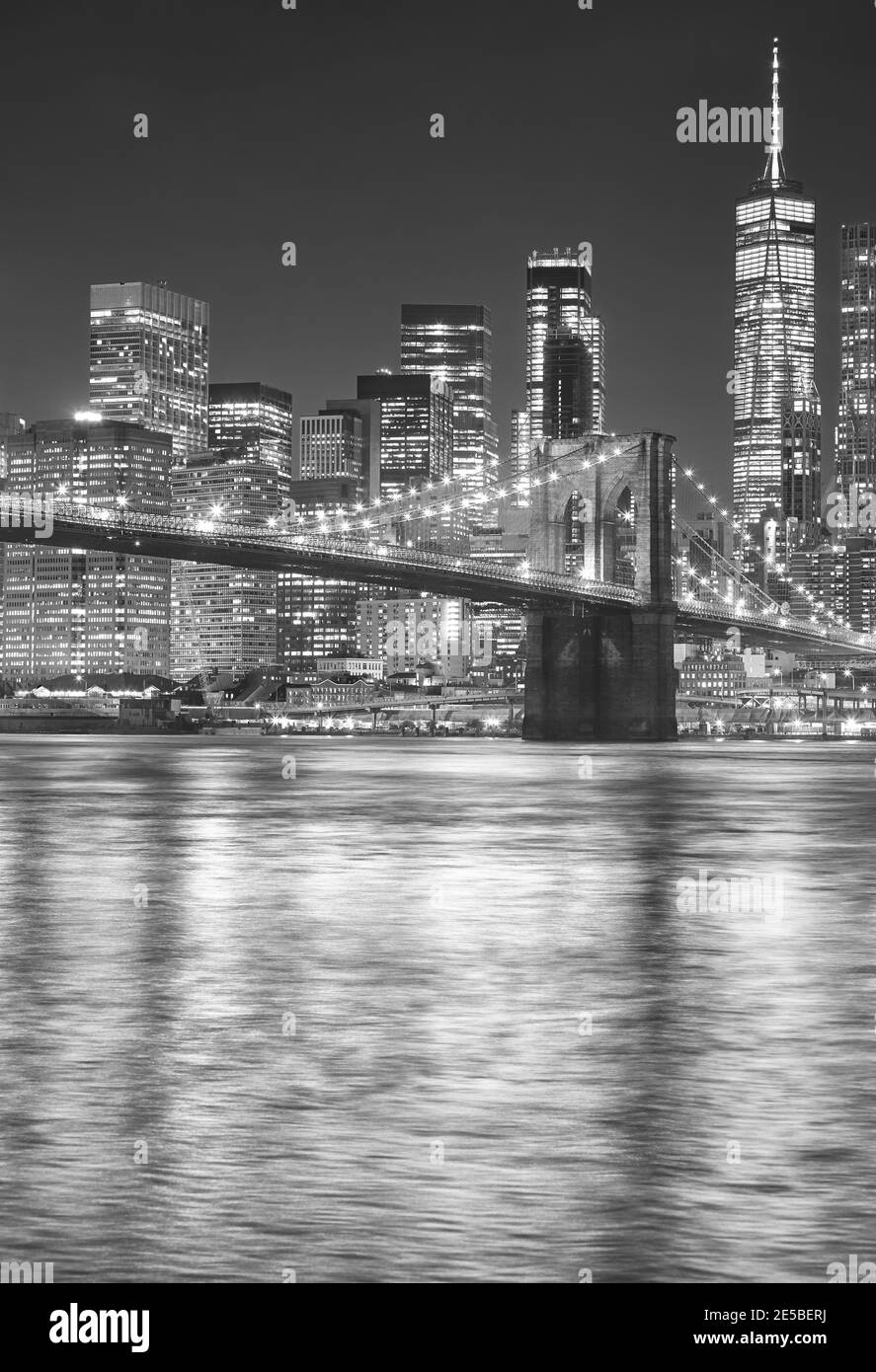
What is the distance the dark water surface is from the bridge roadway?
1903 inches

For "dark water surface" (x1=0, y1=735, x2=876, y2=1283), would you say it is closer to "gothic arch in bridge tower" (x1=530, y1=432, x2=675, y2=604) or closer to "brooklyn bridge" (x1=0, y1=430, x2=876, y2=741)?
"brooklyn bridge" (x1=0, y1=430, x2=876, y2=741)

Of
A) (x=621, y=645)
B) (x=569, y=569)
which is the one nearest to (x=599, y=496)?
(x=569, y=569)

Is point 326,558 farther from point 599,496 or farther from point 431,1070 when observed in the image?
point 431,1070

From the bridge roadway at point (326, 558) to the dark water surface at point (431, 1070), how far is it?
48.3m

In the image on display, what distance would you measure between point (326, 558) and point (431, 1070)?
233 feet

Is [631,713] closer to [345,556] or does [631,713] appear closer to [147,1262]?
[345,556]

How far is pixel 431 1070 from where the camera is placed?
9961 mm

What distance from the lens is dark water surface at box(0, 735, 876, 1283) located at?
6.69 m

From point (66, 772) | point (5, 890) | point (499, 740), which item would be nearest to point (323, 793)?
point (66, 772)

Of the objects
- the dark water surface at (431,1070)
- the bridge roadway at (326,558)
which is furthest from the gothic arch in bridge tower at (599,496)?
the dark water surface at (431,1070)

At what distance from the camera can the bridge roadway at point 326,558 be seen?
73562 millimetres

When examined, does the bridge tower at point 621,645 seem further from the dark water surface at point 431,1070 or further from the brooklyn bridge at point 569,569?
the dark water surface at point 431,1070
